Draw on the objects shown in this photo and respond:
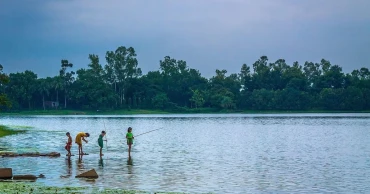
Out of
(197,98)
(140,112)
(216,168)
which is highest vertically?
(197,98)

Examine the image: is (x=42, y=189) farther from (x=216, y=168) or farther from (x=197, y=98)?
(x=197, y=98)

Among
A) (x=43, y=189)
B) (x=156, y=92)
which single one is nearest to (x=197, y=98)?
(x=156, y=92)

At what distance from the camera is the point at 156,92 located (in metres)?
189

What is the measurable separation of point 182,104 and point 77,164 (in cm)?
16293

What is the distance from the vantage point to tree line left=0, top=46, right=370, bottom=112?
177375mm

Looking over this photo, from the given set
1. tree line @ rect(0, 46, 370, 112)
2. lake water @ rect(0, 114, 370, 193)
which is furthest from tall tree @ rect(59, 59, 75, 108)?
lake water @ rect(0, 114, 370, 193)

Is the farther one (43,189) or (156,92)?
(156,92)

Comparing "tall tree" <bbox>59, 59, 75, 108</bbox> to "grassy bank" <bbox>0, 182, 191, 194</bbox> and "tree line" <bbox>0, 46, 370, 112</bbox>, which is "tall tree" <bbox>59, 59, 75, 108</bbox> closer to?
"tree line" <bbox>0, 46, 370, 112</bbox>

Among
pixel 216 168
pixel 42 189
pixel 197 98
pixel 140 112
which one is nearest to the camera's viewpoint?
pixel 42 189

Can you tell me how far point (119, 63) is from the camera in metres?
184

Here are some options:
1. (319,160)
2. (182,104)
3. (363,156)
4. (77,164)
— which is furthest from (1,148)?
(182,104)

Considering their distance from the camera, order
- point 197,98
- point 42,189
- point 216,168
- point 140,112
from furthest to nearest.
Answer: point 140,112 → point 197,98 → point 216,168 → point 42,189

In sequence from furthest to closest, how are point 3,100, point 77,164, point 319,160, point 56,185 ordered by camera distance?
point 3,100 → point 319,160 → point 77,164 → point 56,185

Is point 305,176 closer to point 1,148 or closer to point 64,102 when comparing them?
point 1,148
